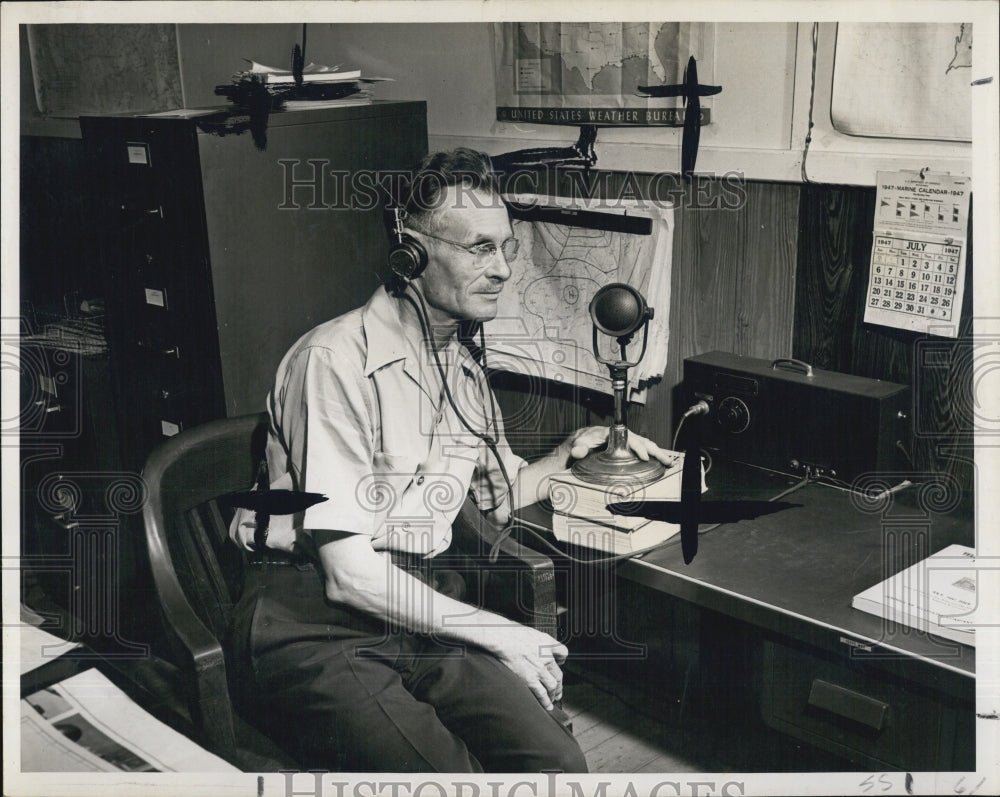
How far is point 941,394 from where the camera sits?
4.93 feet

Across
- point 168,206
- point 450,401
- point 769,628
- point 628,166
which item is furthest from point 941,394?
point 168,206

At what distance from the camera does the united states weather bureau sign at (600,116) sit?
63.6 inches

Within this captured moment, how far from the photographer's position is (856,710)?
1.30 m

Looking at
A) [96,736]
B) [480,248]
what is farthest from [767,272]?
[96,736]

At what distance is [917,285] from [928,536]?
38 cm

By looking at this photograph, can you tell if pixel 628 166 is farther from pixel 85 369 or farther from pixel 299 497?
pixel 85 369

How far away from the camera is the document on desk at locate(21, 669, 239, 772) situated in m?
1.34

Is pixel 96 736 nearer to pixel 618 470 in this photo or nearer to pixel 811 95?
Answer: pixel 618 470

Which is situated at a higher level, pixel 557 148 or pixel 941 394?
pixel 557 148

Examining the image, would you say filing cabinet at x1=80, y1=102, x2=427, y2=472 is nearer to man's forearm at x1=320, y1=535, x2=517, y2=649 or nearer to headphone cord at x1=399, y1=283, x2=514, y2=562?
headphone cord at x1=399, y1=283, x2=514, y2=562

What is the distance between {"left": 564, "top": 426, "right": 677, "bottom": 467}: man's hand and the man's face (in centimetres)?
30

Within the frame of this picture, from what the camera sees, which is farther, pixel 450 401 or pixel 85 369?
pixel 85 369

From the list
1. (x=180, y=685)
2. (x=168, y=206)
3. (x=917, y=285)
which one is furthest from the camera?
(x=168, y=206)

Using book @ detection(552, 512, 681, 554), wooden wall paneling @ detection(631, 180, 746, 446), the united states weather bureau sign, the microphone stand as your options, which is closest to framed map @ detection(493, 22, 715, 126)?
the united states weather bureau sign
